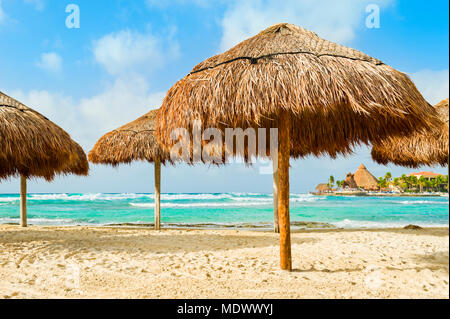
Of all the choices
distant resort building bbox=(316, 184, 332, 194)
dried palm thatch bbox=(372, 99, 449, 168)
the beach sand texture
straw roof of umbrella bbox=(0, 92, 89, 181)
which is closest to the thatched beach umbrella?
the beach sand texture

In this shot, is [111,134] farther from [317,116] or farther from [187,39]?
[317,116]

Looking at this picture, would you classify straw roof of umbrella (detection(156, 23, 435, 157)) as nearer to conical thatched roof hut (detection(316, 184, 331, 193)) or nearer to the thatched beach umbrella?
the thatched beach umbrella

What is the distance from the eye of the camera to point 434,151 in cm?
607

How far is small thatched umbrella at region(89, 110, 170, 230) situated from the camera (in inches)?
291

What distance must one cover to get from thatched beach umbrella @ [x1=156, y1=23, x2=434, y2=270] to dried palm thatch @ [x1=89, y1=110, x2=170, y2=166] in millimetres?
4330

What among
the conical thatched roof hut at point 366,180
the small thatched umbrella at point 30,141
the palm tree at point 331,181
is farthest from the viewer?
the palm tree at point 331,181

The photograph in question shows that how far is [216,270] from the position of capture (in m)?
3.46

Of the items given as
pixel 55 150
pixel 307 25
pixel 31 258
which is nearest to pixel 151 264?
pixel 31 258

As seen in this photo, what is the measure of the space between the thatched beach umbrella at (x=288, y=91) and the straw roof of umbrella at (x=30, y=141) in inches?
104

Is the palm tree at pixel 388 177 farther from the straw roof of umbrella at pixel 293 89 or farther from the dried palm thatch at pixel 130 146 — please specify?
the straw roof of umbrella at pixel 293 89

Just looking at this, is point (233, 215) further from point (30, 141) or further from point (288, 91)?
point (288, 91)

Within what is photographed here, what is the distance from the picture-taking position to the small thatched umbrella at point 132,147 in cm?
739

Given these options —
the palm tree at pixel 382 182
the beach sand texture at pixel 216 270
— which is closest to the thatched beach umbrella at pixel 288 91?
the beach sand texture at pixel 216 270
